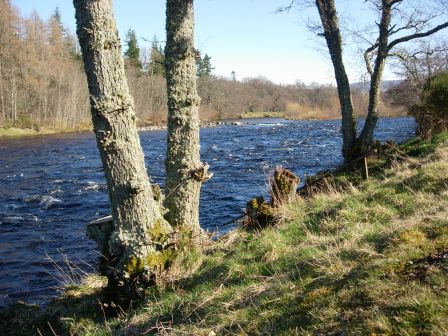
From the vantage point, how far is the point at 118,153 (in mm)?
5254

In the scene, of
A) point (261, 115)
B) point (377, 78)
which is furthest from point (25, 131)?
point (261, 115)

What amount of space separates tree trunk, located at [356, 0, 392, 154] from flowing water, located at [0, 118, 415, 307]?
3.03m

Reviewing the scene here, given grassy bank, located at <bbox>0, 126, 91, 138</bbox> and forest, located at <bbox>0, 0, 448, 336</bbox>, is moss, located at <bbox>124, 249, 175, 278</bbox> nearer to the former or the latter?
forest, located at <bbox>0, 0, 448, 336</bbox>

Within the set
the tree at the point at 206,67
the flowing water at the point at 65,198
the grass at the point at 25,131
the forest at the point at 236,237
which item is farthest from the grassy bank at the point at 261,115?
the forest at the point at 236,237

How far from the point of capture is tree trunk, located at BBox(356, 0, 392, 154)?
11.2 metres

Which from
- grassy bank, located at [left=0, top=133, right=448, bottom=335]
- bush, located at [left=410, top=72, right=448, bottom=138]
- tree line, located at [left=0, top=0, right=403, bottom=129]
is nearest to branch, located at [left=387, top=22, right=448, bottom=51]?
bush, located at [left=410, top=72, right=448, bottom=138]

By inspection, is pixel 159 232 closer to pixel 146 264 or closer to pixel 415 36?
pixel 146 264

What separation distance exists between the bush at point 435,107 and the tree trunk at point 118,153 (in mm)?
9547

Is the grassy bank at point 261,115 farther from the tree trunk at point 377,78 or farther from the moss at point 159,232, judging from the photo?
the moss at point 159,232

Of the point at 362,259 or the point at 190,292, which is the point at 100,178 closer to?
the point at 190,292

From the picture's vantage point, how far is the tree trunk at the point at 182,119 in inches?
243

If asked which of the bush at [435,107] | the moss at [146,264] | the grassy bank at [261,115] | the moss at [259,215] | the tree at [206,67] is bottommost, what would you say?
the moss at [146,264]

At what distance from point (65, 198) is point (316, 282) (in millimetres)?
12353

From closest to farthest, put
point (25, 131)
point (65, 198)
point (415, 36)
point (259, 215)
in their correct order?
point (259, 215)
point (415, 36)
point (65, 198)
point (25, 131)
